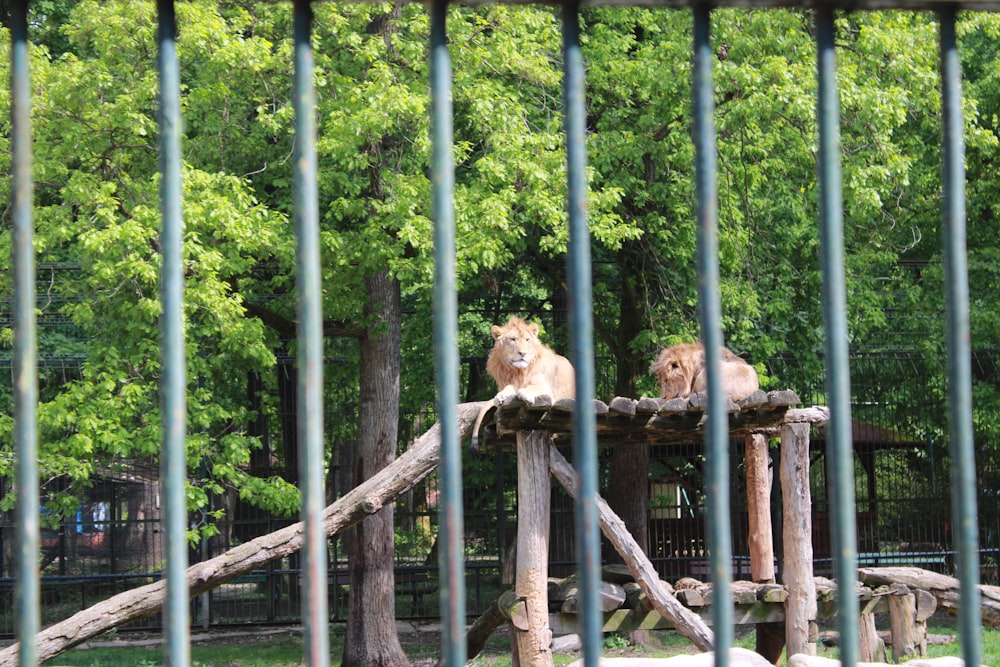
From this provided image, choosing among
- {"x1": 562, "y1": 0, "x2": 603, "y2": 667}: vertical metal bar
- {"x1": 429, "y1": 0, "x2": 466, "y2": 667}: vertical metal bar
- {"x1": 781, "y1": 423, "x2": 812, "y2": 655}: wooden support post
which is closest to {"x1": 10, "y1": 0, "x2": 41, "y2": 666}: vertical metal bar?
{"x1": 429, "y1": 0, "x2": 466, "y2": 667}: vertical metal bar

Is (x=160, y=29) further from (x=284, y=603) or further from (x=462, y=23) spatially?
(x=284, y=603)

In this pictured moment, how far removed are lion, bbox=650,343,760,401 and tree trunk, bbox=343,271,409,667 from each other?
4.04m

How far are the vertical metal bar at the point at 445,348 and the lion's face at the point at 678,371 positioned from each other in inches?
331

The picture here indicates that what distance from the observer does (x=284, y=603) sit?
16.2m

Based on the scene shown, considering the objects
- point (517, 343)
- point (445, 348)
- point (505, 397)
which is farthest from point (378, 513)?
point (445, 348)

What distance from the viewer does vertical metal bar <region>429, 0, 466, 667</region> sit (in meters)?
1.63

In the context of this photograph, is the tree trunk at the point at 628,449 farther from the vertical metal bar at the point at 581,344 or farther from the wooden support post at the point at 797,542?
the vertical metal bar at the point at 581,344

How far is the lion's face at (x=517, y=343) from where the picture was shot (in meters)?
9.65

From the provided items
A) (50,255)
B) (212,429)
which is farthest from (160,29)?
(212,429)

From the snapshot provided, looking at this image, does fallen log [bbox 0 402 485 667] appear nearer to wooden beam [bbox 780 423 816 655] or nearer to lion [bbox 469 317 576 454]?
lion [bbox 469 317 576 454]

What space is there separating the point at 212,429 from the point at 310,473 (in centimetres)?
1335

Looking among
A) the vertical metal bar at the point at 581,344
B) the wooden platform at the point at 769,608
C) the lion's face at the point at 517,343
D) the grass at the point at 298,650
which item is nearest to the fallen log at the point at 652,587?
the wooden platform at the point at 769,608

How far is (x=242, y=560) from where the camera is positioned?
860cm

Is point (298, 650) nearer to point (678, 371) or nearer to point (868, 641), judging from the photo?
point (678, 371)
